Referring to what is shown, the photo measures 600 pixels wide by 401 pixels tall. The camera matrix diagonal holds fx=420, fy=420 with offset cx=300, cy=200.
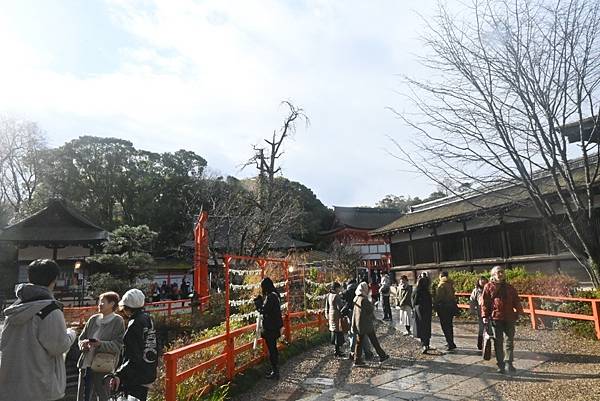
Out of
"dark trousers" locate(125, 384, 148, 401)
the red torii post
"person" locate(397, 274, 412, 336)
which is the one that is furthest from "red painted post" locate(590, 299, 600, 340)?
the red torii post

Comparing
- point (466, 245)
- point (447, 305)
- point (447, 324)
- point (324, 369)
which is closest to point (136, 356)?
point (324, 369)

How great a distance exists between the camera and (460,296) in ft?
47.4

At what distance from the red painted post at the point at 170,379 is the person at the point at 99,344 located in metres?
0.60

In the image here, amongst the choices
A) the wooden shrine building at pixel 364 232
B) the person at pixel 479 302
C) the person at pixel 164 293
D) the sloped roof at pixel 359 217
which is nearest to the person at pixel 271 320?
the person at pixel 479 302

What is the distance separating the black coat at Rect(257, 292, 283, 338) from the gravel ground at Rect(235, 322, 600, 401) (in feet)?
2.66

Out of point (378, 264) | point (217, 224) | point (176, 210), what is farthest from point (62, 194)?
point (378, 264)

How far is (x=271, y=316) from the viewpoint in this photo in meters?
6.98

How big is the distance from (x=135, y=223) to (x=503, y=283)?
32.4m

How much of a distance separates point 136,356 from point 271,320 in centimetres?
292

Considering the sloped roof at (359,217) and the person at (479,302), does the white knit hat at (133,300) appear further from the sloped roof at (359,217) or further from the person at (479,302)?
the sloped roof at (359,217)

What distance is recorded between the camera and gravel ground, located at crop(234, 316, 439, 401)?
20.9ft

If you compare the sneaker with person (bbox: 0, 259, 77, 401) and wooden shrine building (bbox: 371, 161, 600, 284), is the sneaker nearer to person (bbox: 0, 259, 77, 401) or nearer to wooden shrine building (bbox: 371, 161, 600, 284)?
person (bbox: 0, 259, 77, 401)

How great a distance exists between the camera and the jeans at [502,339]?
20.9 feet

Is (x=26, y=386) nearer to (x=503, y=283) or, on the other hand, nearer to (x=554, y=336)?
(x=503, y=283)
